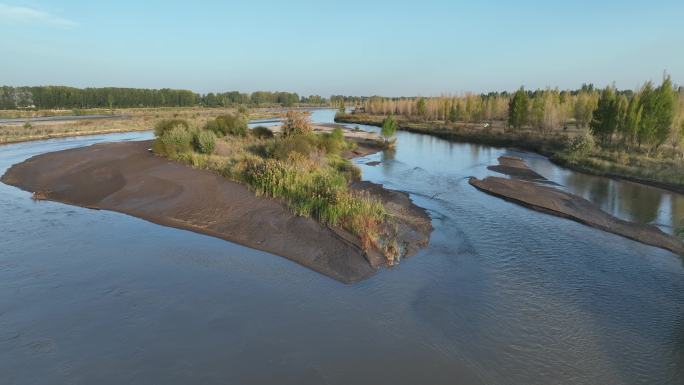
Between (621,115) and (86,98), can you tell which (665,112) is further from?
(86,98)

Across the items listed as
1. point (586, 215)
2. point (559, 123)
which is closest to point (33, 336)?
point (586, 215)

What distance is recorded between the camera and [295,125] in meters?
34.9

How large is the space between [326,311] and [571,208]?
1713 centimetres

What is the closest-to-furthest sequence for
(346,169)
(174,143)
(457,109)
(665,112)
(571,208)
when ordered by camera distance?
(571,208) < (174,143) < (346,169) < (665,112) < (457,109)

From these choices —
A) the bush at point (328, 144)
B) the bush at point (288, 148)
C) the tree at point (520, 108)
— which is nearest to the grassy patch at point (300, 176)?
the bush at point (288, 148)

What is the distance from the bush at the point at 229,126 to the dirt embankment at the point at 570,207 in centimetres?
2407

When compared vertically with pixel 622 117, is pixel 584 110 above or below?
above

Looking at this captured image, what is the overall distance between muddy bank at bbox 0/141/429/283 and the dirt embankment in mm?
9858

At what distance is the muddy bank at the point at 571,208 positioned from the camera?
57.3 feet

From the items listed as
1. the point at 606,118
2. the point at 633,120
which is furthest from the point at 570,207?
the point at 606,118

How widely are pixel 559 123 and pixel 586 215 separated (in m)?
37.2

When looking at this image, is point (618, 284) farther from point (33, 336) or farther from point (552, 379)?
point (33, 336)

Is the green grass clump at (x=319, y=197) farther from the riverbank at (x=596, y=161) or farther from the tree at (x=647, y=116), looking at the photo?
the tree at (x=647, y=116)

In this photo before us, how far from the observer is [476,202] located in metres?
23.3
